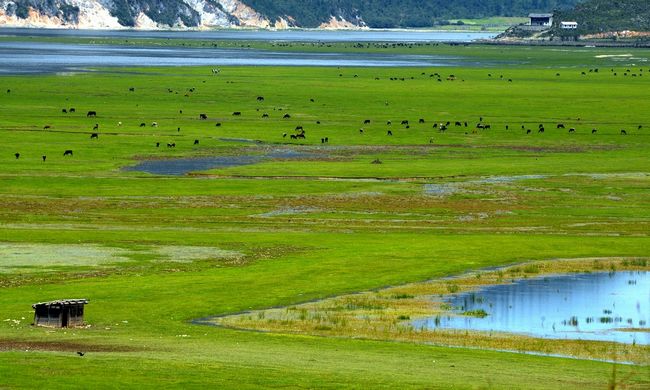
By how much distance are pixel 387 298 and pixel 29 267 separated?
11416 mm

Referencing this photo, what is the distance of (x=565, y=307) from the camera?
4141 cm

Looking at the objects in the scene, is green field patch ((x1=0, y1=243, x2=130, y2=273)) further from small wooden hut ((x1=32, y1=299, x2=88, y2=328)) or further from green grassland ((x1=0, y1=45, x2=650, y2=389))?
small wooden hut ((x1=32, y1=299, x2=88, y2=328))

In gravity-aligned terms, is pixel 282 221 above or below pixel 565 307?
above

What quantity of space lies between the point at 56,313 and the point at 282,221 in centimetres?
2519

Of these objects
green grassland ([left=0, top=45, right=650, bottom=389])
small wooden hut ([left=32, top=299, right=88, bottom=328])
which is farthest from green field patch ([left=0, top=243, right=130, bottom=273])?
small wooden hut ([left=32, top=299, right=88, bottom=328])

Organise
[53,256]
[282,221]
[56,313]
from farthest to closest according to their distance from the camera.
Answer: [282,221] < [53,256] < [56,313]

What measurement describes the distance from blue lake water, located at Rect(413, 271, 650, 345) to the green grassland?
3406 millimetres

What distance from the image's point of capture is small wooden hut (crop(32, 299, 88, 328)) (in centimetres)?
3472

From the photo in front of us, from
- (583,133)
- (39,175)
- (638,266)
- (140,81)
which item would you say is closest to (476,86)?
(140,81)

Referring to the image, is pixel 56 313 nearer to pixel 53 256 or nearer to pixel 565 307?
pixel 53 256

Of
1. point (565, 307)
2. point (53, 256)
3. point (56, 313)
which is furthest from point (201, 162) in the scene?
point (56, 313)

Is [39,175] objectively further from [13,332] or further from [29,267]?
[13,332]

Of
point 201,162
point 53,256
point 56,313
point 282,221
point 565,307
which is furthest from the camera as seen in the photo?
point 201,162

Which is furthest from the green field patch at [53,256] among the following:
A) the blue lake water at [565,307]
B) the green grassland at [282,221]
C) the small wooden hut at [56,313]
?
the blue lake water at [565,307]
